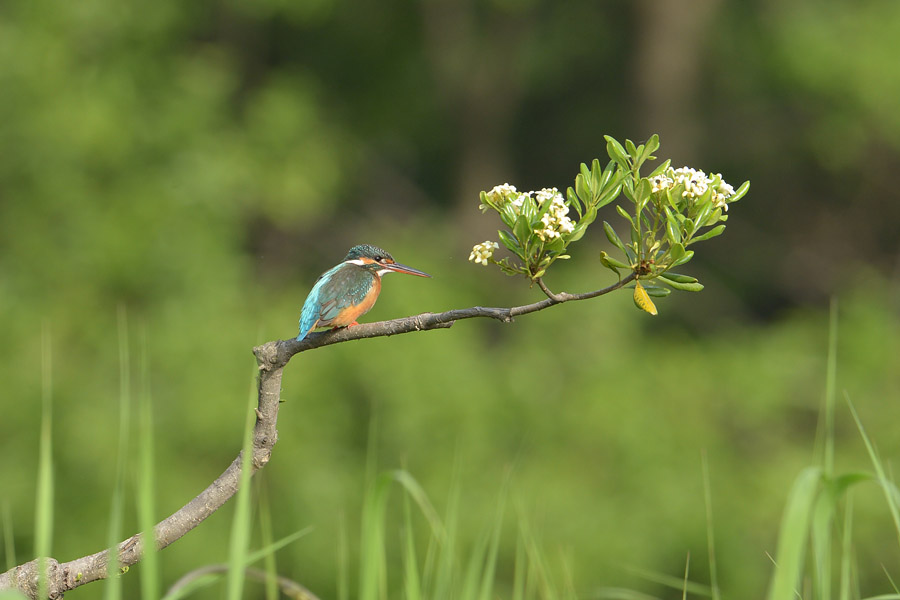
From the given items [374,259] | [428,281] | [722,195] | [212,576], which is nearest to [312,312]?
[374,259]

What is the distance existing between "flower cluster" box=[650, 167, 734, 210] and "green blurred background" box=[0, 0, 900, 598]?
667 cm

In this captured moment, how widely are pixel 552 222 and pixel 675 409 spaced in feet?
30.2

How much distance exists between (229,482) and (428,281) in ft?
30.7

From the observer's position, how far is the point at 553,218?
1.69 metres

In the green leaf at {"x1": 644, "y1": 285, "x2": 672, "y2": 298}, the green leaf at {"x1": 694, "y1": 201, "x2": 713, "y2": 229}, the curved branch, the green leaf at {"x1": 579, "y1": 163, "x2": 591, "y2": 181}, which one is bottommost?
the curved branch

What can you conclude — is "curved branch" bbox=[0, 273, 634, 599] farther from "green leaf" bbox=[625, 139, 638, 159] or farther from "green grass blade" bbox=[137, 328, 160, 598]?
"green leaf" bbox=[625, 139, 638, 159]

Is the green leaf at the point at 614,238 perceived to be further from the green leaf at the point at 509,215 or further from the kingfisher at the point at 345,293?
the kingfisher at the point at 345,293

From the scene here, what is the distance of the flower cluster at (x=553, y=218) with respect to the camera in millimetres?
1682

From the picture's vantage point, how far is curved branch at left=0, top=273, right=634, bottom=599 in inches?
64.4

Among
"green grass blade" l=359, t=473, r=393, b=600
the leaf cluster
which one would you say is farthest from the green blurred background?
the leaf cluster

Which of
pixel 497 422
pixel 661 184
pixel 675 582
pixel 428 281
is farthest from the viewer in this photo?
pixel 428 281

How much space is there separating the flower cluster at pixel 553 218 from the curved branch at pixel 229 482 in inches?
2.9

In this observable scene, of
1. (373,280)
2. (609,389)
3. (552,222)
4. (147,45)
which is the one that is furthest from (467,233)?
(552,222)

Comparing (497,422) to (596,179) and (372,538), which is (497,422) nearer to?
(372,538)
